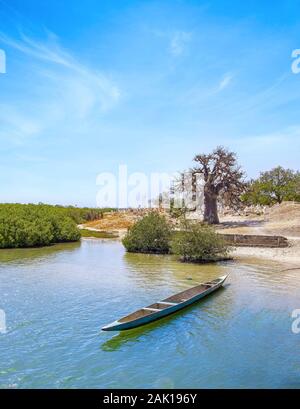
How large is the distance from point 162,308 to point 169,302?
100 cm

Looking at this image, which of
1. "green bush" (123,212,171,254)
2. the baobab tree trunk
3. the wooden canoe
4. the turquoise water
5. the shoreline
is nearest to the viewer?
the turquoise water

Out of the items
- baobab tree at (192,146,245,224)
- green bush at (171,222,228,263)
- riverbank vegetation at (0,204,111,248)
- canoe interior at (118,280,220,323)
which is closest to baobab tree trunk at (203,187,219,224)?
baobab tree at (192,146,245,224)

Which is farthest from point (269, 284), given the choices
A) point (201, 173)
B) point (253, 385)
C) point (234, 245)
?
point (201, 173)

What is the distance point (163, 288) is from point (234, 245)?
1510cm

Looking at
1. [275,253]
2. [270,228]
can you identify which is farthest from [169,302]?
[270,228]

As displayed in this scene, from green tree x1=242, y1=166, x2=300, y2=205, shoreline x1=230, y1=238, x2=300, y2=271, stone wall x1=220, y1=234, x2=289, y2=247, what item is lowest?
shoreline x1=230, y1=238, x2=300, y2=271

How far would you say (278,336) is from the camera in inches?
510

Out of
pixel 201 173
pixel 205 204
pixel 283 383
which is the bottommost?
pixel 283 383

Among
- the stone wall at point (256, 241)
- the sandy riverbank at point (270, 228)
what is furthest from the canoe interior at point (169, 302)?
the stone wall at point (256, 241)

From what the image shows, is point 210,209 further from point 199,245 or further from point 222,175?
point 199,245

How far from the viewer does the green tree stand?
58812 mm

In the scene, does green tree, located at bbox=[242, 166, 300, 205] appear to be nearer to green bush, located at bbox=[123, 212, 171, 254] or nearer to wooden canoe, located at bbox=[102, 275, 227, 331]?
green bush, located at bbox=[123, 212, 171, 254]
